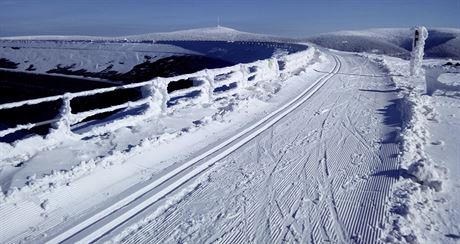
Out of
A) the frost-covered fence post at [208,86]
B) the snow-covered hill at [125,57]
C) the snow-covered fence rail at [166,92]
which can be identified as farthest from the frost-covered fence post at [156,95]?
the snow-covered hill at [125,57]

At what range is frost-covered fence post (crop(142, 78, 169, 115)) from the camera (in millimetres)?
10039

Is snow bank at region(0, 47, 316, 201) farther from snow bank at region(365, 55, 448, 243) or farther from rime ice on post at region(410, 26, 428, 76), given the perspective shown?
rime ice on post at region(410, 26, 428, 76)

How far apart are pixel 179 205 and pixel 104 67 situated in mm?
44017

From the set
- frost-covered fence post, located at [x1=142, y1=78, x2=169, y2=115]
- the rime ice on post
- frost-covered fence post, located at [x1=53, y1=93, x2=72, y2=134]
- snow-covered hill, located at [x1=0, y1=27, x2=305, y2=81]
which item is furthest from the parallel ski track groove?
snow-covered hill, located at [x1=0, y1=27, x2=305, y2=81]

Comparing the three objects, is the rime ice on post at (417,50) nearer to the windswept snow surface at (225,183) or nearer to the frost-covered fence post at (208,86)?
the windswept snow surface at (225,183)

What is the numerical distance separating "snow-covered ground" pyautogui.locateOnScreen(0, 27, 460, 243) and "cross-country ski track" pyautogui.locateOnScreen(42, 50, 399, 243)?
18 millimetres

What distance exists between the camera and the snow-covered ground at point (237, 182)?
15.6 feet

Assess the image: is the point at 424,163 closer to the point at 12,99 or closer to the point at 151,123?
the point at 151,123

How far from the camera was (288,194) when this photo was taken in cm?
572

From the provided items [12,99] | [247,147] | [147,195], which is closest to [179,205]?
[147,195]

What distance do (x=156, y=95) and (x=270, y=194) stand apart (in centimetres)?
529

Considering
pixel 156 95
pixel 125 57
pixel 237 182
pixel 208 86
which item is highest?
pixel 156 95

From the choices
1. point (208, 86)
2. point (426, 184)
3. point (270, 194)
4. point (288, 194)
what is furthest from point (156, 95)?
point (426, 184)

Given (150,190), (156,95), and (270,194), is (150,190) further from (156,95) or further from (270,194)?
(156,95)
